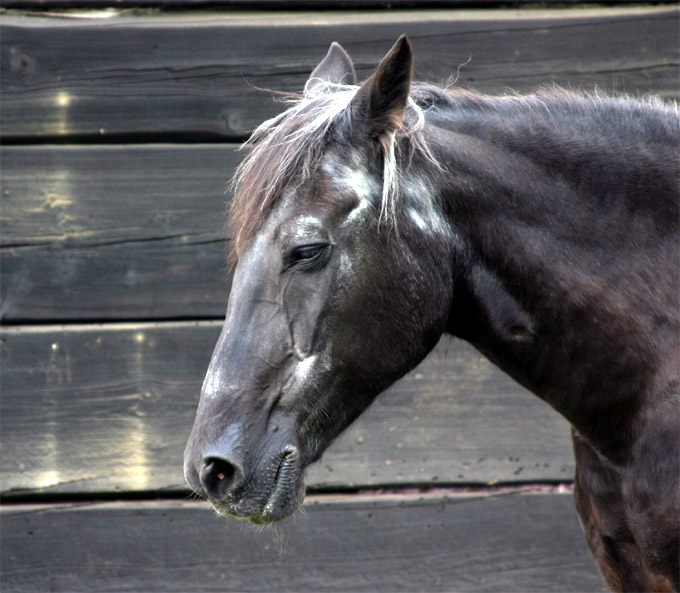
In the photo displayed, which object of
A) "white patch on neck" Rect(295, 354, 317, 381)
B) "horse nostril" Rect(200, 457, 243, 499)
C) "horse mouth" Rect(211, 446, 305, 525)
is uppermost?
"white patch on neck" Rect(295, 354, 317, 381)

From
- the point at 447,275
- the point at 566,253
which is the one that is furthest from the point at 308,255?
the point at 566,253

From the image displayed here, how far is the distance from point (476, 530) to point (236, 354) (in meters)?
1.66

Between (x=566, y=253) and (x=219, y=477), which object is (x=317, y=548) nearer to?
(x=219, y=477)

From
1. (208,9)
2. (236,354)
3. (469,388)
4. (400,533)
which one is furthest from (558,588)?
(208,9)

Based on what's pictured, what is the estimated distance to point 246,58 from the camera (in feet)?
8.07

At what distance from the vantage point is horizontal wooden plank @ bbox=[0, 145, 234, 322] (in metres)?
2.44

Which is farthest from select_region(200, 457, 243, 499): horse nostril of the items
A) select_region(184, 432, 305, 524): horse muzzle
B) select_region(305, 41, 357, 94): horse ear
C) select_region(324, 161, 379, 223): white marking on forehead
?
select_region(305, 41, 357, 94): horse ear

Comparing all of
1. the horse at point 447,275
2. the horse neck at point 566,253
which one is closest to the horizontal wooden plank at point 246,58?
the horse at point 447,275

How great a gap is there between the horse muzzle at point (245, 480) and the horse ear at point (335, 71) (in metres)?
0.89

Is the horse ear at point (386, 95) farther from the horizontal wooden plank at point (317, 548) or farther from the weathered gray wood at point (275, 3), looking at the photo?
the horizontal wooden plank at point (317, 548)

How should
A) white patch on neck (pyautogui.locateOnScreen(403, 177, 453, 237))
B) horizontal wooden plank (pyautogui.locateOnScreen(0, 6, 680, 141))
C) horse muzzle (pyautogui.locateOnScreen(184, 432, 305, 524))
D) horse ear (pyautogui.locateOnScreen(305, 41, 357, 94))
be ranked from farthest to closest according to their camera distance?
horizontal wooden plank (pyautogui.locateOnScreen(0, 6, 680, 141))
horse ear (pyautogui.locateOnScreen(305, 41, 357, 94))
white patch on neck (pyautogui.locateOnScreen(403, 177, 453, 237))
horse muzzle (pyautogui.locateOnScreen(184, 432, 305, 524))

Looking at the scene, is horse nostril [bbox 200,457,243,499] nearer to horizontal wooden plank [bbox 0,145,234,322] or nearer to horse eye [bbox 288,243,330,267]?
horse eye [bbox 288,243,330,267]

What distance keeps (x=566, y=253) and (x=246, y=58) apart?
59.2 inches

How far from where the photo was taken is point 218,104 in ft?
8.12
